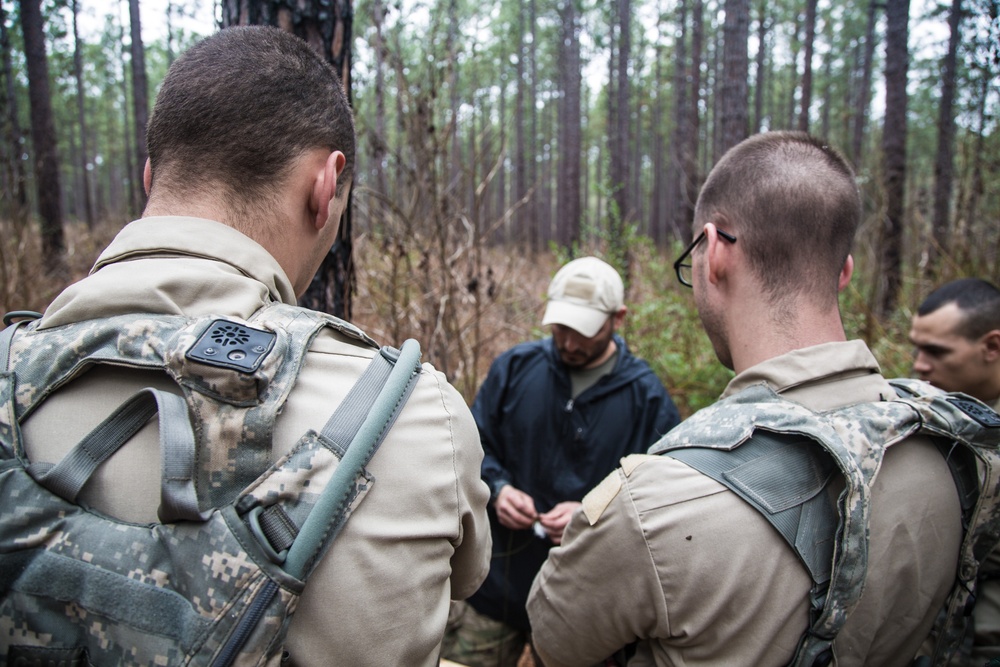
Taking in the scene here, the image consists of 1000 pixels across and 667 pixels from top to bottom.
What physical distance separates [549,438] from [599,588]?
4.46ft

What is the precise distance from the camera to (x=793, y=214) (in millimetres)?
1396

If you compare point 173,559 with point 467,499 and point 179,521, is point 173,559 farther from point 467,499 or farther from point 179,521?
point 467,499

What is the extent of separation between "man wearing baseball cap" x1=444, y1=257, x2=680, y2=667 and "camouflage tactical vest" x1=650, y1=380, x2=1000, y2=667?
127 cm

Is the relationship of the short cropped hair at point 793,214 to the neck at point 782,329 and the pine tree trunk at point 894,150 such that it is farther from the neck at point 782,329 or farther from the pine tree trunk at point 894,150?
the pine tree trunk at point 894,150

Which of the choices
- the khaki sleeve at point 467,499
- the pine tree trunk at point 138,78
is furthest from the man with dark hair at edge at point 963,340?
the pine tree trunk at point 138,78

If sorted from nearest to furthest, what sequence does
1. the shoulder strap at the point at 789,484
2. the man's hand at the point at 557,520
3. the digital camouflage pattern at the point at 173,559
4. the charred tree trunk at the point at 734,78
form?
1. the digital camouflage pattern at the point at 173,559
2. the shoulder strap at the point at 789,484
3. the man's hand at the point at 557,520
4. the charred tree trunk at the point at 734,78

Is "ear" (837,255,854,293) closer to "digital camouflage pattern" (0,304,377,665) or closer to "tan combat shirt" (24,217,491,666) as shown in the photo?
"tan combat shirt" (24,217,491,666)

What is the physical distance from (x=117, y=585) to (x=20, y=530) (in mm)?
150

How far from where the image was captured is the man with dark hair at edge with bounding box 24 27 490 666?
83 centimetres

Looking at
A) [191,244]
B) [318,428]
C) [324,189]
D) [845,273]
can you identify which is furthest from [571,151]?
[318,428]

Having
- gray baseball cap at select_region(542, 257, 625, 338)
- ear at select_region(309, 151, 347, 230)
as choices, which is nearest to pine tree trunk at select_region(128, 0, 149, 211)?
gray baseball cap at select_region(542, 257, 625, 338)

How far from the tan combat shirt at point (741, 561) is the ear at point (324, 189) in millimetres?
840

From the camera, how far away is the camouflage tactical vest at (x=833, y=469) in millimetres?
1081

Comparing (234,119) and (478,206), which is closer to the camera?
(234,119)
